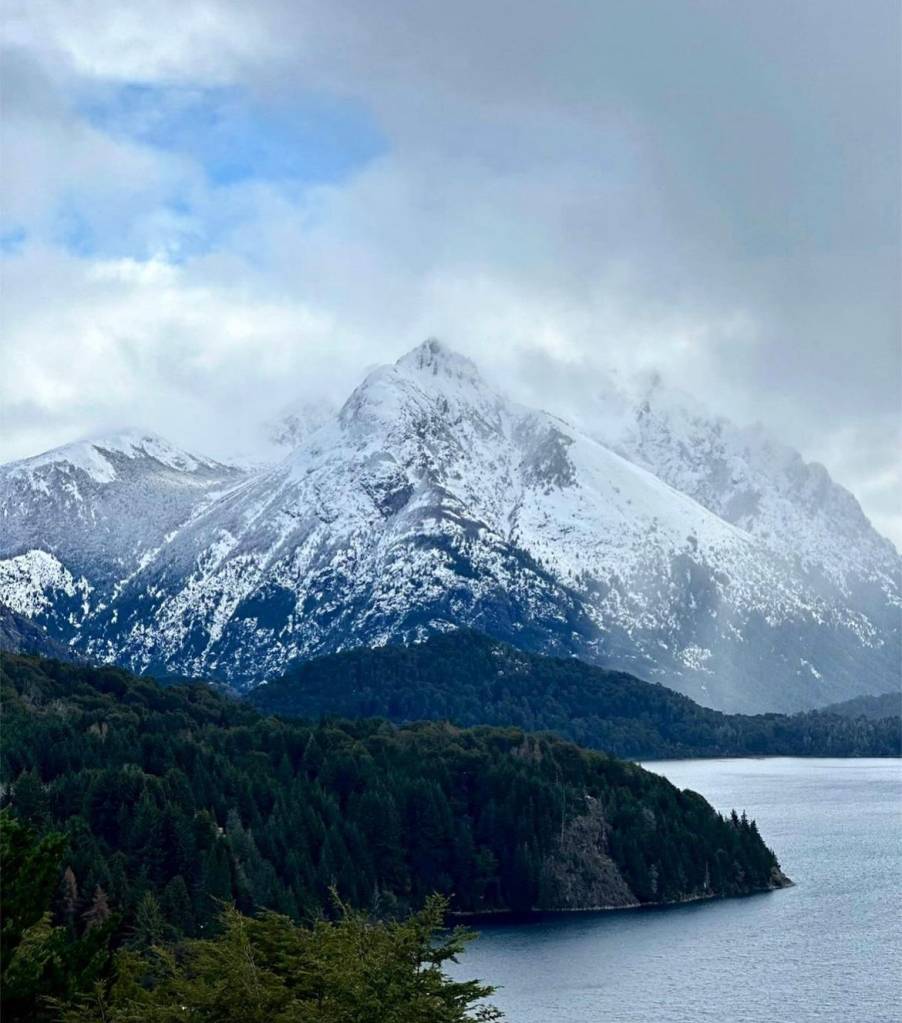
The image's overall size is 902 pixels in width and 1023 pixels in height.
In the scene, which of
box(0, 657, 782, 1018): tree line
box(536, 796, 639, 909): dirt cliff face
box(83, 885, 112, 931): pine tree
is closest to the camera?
box(83, 885, 112, 931): pine tree

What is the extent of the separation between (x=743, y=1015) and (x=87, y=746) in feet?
297

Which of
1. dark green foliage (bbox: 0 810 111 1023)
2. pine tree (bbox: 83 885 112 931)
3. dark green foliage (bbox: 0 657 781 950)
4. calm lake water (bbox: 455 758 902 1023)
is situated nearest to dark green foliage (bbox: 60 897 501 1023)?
dark green foliage (bbox: 0 810 111 1023)

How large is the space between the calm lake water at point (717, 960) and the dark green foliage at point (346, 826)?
977 centimetres

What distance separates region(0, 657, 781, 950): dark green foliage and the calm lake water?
32.1 ft

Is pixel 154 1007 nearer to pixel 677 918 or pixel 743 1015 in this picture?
pixel 743 1015

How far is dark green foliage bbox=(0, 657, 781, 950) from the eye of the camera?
497ft

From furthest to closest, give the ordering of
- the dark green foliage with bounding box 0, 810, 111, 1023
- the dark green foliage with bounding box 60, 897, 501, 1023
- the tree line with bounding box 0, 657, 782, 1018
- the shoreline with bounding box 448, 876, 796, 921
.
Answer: the shoreline with bounding box 448, 876, 796, 921 < the tree line with bounding box 0, 657, 782, 1018 < the dark green foliage with bounding box 60, 897, 501, 1023 < the dark green foliage with bounding box 0, 810, 111, 1023

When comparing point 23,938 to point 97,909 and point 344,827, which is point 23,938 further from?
point 344,827

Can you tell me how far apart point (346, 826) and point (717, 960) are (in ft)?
178

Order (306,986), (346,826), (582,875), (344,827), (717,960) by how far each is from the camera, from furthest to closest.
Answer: (582,875) → (346,826) → (344,827) → (717,960) → (306,986)

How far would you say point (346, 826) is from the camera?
175625 millimetres

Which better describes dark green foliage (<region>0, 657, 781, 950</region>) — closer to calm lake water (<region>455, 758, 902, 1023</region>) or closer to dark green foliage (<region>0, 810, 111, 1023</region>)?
calm lake water (<region>455, 758, 902, 1023</region>)

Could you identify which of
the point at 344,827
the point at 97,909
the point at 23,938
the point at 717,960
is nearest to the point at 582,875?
the point at 344,827

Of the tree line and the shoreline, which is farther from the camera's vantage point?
the shoreline
